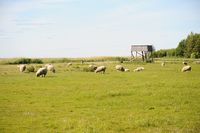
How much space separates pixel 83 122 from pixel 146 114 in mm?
3479

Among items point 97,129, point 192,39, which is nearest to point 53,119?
point 97,129

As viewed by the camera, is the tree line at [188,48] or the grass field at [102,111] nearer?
the grass field at [102,111]

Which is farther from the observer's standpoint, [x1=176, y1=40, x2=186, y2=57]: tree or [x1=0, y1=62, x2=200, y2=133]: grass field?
[x1=176, y1=40, x2=186, y2=57]: tree

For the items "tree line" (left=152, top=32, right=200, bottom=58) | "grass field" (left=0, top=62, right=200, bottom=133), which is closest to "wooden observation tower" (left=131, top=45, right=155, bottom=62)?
"tree line" (left=152, top=32, right=200, bottom=58)

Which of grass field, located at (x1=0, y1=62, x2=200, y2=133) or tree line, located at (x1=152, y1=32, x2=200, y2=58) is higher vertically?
tree line, located at (x1=152, y1=32, x2=200, y2=58)

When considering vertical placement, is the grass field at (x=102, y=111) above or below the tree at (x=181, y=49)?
below

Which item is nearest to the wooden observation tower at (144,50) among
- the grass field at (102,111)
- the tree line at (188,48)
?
the tree line at (188,48)

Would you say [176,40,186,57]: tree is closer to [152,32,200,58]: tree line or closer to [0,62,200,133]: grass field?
[152,32,200,58]: tree line

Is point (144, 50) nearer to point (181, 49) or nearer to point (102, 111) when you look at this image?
point (181, 49)

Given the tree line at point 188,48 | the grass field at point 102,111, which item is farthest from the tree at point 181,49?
the grass field at point 102,111

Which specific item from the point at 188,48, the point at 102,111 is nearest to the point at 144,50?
the point at 188,48

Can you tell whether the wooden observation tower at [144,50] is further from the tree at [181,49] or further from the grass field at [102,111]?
the grass field at [102,111]

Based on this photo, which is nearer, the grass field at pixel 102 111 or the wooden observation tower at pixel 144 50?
the grass field at pixel 102 111

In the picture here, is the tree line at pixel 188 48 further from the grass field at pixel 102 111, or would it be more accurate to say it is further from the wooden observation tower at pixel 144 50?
the grass field at pixel 102 111
